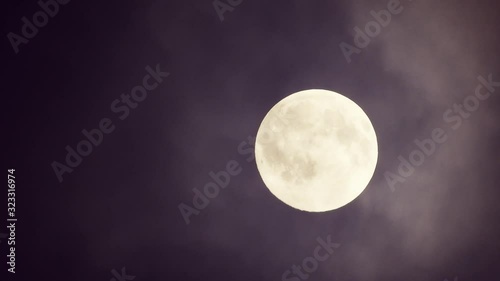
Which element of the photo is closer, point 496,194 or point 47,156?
point 47,156

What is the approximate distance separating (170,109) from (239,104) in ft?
4.38

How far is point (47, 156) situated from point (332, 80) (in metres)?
5.52

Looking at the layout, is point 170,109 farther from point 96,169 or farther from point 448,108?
point 448,108

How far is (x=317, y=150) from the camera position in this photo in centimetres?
640

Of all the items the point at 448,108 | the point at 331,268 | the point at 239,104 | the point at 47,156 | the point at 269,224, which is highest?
the point at 47,156

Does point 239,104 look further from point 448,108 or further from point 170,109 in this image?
point 448,108

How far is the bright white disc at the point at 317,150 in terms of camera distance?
6.44 meters

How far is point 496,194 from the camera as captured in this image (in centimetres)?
723

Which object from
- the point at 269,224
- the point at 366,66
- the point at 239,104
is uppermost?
the point at 239,104

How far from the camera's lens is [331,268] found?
23.4ft

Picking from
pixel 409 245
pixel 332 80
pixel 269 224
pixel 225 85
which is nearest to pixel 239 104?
pixel 225 85

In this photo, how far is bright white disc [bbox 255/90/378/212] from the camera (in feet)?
21.1

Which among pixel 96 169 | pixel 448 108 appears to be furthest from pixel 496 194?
pixel 96 169

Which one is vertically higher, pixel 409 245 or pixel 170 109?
pixel 170 109
